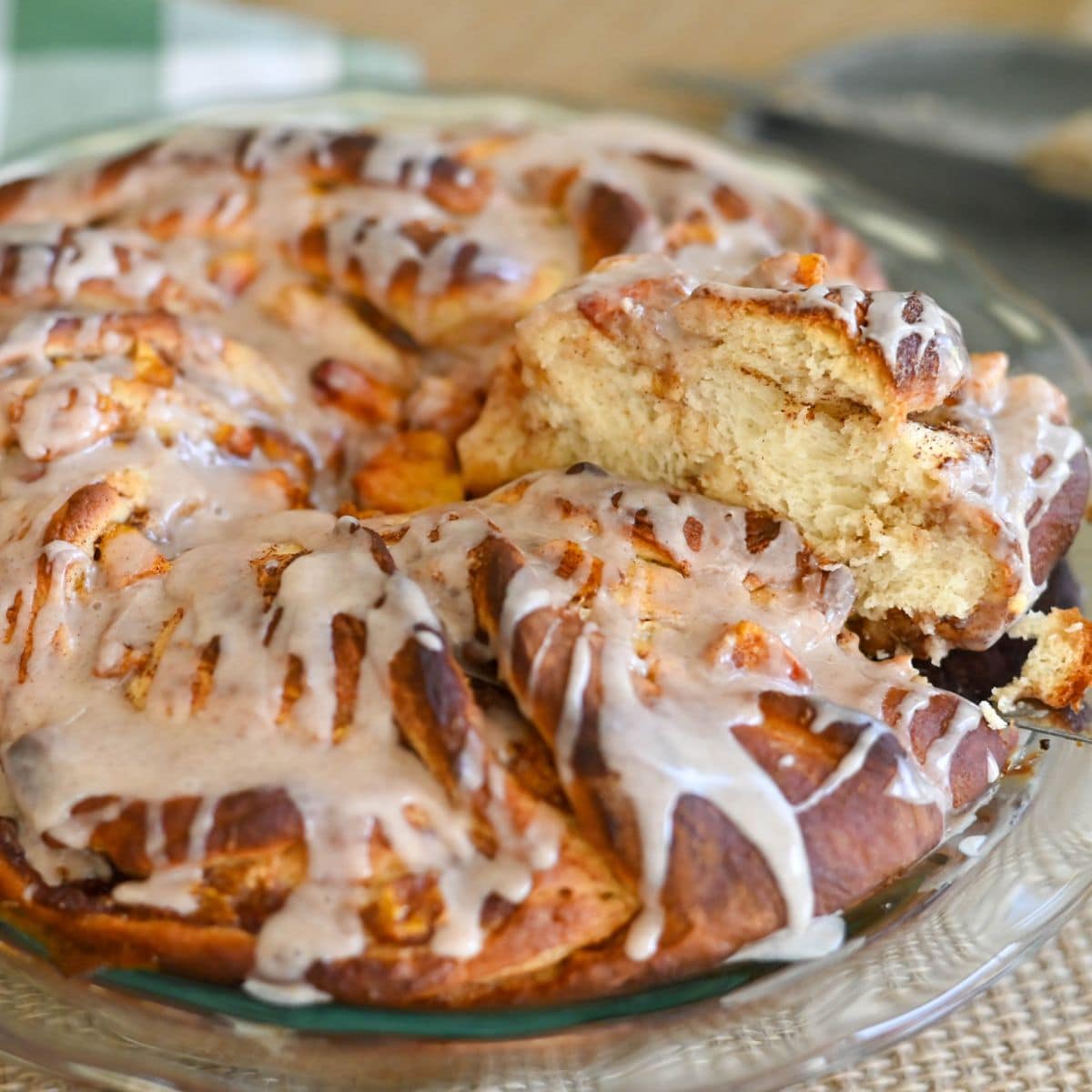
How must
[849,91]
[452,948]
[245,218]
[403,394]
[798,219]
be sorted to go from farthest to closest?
[849,91] < [798,219] < [245,218] < [403,394] < [452,948]

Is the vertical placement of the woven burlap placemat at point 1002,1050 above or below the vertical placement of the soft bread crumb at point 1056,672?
below

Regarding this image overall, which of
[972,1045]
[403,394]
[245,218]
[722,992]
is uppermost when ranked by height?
[245,218]

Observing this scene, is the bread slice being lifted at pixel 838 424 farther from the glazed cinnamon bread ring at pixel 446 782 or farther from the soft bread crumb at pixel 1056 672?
the glazed cinnamon bread ring at pixel 446 782

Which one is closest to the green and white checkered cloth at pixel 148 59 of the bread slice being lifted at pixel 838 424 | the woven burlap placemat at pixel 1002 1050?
the bread slice being lifted at pixel 838 424

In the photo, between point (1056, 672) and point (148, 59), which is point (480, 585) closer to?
point (1056, 672)

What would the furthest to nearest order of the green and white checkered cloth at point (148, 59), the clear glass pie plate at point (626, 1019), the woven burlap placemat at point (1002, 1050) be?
the green and white checkered cloth at point (148, 59) < the woven burlap placemat at point (1002, 1050) < the clear glass pie plate at point (626, 1019)

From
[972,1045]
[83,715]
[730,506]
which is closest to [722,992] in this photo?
[972,1045]

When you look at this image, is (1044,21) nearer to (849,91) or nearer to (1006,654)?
(849,91)
